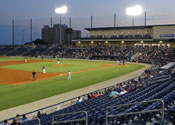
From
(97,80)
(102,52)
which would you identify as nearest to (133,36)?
(102,52)

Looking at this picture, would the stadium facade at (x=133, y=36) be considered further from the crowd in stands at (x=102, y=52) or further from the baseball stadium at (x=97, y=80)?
the crowd in stands at (x=102, y=52)

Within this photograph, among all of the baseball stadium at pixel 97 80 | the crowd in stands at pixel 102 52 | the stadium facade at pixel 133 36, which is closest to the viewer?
the baseball stadium at pixel 97 80

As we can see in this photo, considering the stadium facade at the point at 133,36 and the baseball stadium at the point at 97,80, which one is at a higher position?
the stadium facade at the point at 133,36

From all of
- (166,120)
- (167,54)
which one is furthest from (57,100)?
(167,54)

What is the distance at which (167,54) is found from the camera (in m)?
49.8

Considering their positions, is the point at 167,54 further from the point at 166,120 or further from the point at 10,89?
the point at 166,120

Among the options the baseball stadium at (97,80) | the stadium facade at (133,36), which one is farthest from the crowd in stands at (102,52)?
the stadium facade at (133,36)

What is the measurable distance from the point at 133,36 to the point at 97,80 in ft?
141

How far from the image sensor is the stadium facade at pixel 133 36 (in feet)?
190

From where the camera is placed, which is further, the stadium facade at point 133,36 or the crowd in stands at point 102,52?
the stadium facade at point 133,36

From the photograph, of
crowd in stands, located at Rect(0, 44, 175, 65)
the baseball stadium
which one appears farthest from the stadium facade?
crowd in stands, located at Rect(0, 44, 175, 65)

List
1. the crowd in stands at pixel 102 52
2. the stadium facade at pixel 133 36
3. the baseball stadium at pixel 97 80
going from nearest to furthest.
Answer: the baseball stadium at pixel 97 80
the crowd in stands at pixel 102 52
the stadium facade at pixel 133 36

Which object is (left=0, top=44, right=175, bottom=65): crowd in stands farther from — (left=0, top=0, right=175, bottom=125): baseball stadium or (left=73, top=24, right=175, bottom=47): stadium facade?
(left=73, top=24, right=175, bottom=47): stadium facade

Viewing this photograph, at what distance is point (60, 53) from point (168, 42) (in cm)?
3767
